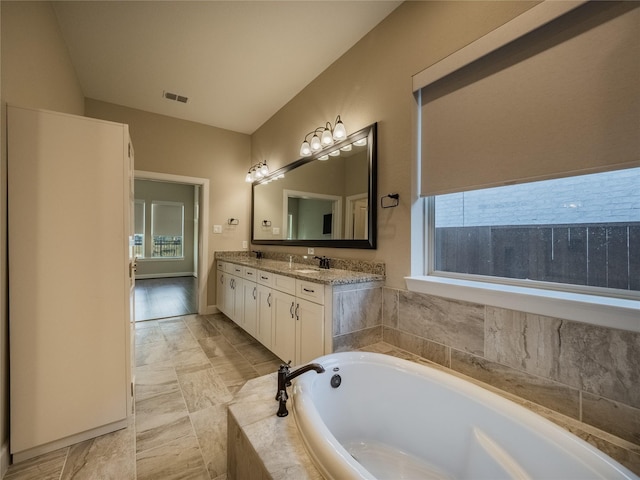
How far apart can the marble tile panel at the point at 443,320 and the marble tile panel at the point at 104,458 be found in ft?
5.62

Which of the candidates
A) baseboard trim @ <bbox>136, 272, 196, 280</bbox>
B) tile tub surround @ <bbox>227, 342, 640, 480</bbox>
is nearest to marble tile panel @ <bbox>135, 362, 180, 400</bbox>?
tile tub surround @ <bbox>227, 342, 640, 480</bbox>

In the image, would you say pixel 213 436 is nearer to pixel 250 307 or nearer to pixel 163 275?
pixel 250 307

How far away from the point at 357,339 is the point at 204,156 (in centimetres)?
347

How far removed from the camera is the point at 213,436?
157 cm

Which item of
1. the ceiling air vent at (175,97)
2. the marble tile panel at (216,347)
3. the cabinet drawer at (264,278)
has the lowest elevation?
the marble tile panel at (216,347)

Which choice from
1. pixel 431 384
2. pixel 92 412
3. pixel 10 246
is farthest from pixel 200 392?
pixel 431 384

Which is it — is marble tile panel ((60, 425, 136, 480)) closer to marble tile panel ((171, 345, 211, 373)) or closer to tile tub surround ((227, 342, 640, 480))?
tile tub surround ((227, 342, 640, 480))

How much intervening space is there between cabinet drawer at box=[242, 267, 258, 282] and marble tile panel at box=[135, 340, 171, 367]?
1061 millimetres

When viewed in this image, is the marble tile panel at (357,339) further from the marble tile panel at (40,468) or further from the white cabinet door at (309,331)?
the marble tile panel at (40,468)

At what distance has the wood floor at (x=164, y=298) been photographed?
3969mm

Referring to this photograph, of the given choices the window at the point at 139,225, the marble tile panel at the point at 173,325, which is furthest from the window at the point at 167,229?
the marble tile panel at the point at 173,325

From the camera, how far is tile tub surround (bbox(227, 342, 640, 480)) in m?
0.83

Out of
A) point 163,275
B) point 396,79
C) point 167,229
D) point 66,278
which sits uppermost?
point 396,79

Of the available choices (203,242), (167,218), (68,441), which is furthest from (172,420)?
(167,218)
